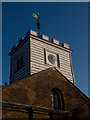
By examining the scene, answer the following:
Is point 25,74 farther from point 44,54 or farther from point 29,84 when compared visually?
point 29,84

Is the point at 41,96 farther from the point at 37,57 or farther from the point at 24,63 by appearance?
the point at 24,63

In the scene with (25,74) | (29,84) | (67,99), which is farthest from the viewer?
(25,74)

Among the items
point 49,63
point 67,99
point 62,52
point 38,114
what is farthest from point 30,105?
point 62,52

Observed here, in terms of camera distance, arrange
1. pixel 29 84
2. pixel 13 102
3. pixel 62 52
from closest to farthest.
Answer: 1. pixel 13 102
2. pixel 29 84
3. pixel 62 52

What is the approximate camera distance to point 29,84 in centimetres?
1277

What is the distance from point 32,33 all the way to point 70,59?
648cm

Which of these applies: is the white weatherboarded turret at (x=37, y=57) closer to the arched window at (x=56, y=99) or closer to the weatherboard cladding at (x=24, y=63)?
the weatherboard cladding at (x=24, y=63)

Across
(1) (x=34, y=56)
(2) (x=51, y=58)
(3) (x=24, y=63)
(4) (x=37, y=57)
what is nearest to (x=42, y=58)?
(4) (x=37, y=57)

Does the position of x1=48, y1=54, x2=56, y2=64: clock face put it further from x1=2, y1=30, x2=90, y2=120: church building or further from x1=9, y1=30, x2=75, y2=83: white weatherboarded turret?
x1=2, y1=30, x2=90, y2=120: church building

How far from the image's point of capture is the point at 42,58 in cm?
2102

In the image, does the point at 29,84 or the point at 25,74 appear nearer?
the point at 29,84

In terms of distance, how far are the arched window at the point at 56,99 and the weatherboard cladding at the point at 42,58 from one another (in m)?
5.64

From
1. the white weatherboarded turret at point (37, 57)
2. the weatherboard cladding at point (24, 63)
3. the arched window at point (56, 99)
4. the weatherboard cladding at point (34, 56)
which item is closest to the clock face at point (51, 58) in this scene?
the white weatherboarded turret at point (37, 57)

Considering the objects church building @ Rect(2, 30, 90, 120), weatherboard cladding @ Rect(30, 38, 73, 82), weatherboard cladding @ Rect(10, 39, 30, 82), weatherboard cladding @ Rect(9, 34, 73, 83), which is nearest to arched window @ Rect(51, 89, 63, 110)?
church building @ Rect(2, 30, 90, 120)
